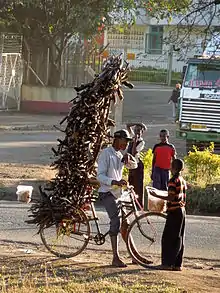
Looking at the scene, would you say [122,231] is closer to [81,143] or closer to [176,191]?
[176,191]

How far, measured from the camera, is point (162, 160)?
13820 mm

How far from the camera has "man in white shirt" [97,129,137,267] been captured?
8.83m

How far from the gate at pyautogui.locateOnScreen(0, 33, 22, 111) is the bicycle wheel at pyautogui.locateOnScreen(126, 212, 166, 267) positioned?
2284 cm

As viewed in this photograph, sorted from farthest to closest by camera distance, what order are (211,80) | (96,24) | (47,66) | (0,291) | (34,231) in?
(47,66)
(96,24)
(211,80)
(34,231)
(0,291)

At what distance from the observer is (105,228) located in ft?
37.2

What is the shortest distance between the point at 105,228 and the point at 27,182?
15.1ft

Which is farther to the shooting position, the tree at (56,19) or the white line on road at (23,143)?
the tree at (56,19)

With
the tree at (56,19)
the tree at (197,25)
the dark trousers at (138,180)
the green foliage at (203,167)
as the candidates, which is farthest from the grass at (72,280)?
the tree at (56,19)

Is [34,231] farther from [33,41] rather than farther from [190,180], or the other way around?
[33,41]

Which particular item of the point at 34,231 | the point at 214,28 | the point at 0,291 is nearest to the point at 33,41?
the point at 34,231

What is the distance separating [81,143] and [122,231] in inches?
46.5

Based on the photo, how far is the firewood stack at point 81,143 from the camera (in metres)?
9.08

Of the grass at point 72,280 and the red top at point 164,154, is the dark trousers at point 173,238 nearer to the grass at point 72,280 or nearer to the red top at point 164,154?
the grass at point 72,280

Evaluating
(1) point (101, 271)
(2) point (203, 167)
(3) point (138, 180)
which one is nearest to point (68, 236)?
(1) point (101, 271)
